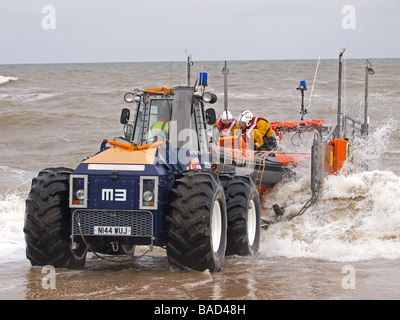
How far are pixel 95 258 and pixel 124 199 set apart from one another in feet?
5.88

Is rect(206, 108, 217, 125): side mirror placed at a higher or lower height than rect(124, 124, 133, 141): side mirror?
higher

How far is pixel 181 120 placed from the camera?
8.35 m

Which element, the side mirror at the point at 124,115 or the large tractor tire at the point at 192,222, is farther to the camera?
the side mirror at the point at 124,115

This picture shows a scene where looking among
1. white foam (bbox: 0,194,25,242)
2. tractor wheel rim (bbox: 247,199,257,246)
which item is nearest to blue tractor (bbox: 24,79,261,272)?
tractor wheel rim (bbox: 247,199,257,246)

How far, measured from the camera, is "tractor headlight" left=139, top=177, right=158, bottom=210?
714 centimetres

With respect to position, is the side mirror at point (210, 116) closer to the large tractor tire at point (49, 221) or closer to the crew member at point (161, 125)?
the crew member at point (161, 125)

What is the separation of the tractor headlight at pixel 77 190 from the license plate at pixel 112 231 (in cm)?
32

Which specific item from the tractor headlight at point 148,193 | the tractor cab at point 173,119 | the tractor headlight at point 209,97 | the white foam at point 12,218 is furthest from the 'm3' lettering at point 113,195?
the white foam at point 12,218

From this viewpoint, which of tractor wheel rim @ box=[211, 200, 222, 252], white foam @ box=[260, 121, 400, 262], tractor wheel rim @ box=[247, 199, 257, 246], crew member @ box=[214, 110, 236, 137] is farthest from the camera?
crew member @ box=[214, 110, 236, 137]

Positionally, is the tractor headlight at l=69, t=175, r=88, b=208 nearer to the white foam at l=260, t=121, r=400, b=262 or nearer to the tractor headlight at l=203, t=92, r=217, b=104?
the tractor headlight at l=203, t=92, r=217, b=104

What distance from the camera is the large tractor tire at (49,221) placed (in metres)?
7.35

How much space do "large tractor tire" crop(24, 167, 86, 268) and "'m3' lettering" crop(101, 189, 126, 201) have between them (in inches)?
18.7
